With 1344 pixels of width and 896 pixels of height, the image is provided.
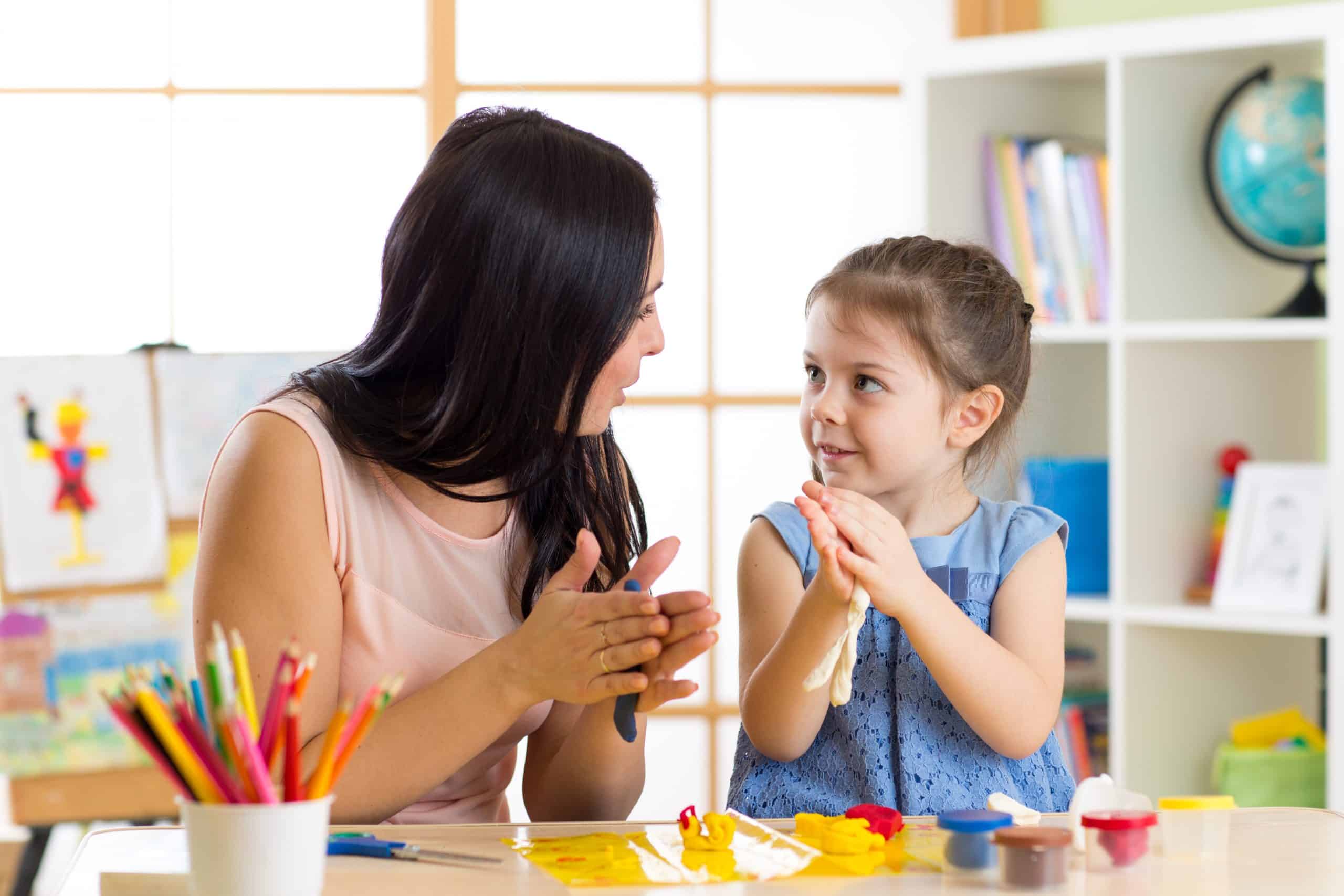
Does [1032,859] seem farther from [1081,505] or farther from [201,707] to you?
[1081,505]

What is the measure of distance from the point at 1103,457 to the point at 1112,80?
2.15ft

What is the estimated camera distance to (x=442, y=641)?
4.28ft

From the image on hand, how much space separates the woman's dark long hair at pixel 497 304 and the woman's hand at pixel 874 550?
0.26 metres

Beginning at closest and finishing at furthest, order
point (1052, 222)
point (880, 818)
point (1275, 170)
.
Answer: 1. point (880, 818)
2. point (1275, 170)
3. point (1052, 222)

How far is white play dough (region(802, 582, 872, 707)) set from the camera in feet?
3.55

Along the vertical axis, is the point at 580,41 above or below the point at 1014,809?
above

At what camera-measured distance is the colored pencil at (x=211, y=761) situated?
76 centimetres

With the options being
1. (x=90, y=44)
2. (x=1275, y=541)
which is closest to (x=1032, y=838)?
(x=1275, y=541)

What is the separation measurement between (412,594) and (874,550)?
450 millimetres

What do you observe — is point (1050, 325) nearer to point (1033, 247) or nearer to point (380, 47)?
point (1033, 247)

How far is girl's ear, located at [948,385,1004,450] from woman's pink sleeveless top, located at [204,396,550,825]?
45 centimetres

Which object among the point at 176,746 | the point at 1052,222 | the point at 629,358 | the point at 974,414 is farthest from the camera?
the point at 1052,222

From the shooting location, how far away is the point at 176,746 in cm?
75

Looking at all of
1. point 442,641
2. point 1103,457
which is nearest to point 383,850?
point 442,641
